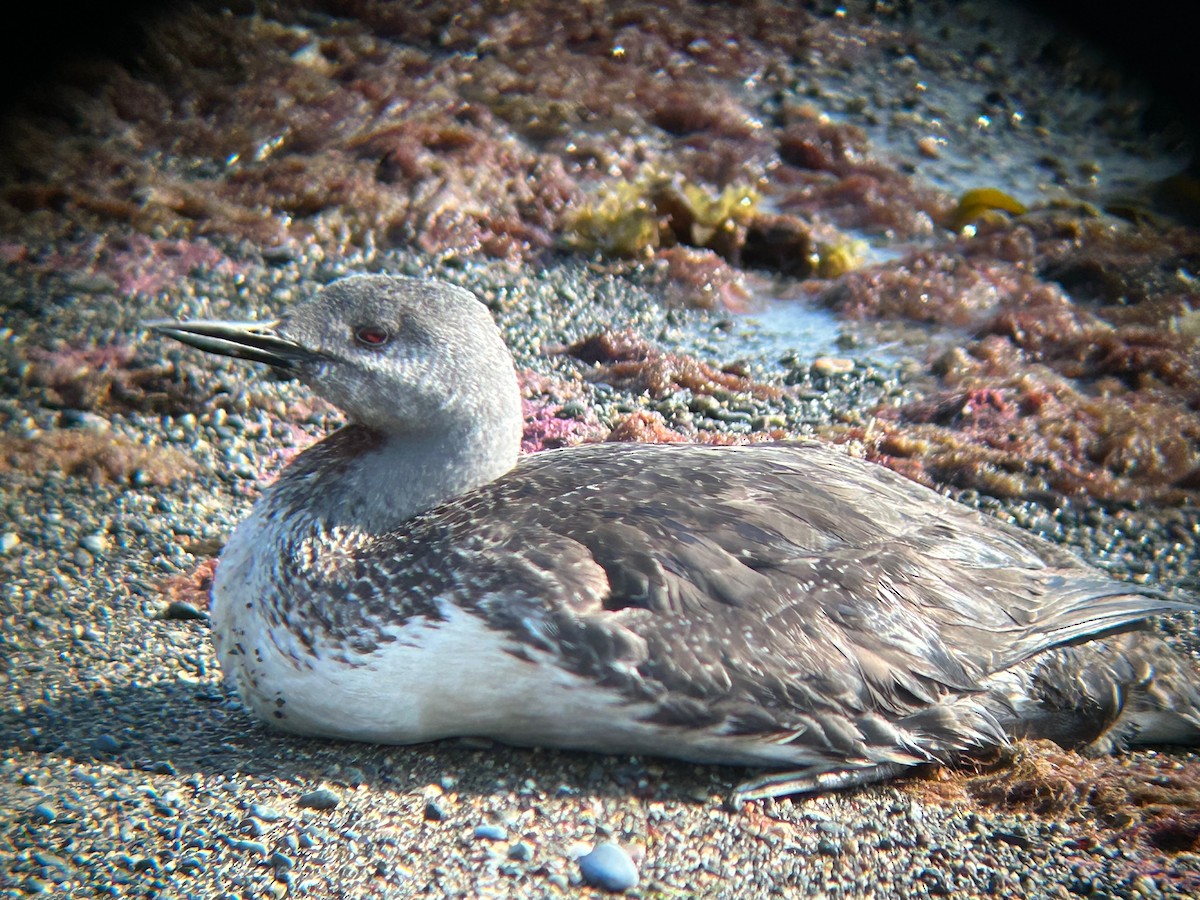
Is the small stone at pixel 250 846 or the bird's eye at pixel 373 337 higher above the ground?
the bird's eye at pixel 373 337

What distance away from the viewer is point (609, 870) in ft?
8.22

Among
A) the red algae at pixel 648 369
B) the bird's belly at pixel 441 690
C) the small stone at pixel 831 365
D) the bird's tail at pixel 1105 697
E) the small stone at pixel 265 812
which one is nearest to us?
the small stone at pixel 265 812

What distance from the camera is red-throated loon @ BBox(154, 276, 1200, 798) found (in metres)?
2.77

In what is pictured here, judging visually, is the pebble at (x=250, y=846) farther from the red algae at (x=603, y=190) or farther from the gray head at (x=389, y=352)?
the red algae at (x=603, y=190)

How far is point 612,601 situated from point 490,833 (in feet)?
2.30

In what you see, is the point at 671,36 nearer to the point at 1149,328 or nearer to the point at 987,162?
the point at 987,162

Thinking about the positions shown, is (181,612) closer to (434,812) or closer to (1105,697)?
(434,812)

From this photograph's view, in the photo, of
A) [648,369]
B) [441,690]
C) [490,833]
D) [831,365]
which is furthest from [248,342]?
[831,365]

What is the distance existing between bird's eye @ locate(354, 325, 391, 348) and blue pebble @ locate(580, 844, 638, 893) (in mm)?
1644

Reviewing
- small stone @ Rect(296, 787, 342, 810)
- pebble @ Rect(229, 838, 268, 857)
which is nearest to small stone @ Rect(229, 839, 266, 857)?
pebble @ Rect(229, 838, 268, 857)

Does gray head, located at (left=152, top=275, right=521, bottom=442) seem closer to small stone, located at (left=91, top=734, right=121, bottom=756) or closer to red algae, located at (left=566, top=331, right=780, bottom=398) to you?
small stone, located at (left=91, top=734, right=121, bottom=756)

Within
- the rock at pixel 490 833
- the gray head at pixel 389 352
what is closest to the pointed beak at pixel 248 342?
the gray head at pixel 389 352

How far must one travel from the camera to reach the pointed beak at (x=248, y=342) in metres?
3.04

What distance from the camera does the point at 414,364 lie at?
310 cm
